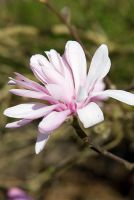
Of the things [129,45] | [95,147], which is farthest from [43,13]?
[95,147]

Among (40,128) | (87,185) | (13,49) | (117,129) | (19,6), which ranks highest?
(19,6)

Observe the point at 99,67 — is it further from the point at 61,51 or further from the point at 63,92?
the point at 61,51

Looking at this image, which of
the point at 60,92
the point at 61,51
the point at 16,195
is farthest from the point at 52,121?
the point at 61,51

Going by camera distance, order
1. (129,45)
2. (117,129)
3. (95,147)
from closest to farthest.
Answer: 1. (95,147)
2. (117,129)
3. (129,45)

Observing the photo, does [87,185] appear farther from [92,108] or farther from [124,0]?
[92,108]

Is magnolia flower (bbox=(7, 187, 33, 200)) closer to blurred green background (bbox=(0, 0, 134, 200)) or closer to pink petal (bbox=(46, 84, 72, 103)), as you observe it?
blurred green background (bbox=(0, 0, 134, 200))

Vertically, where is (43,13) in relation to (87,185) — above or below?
above

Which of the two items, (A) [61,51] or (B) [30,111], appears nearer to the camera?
(B) [30,111]
